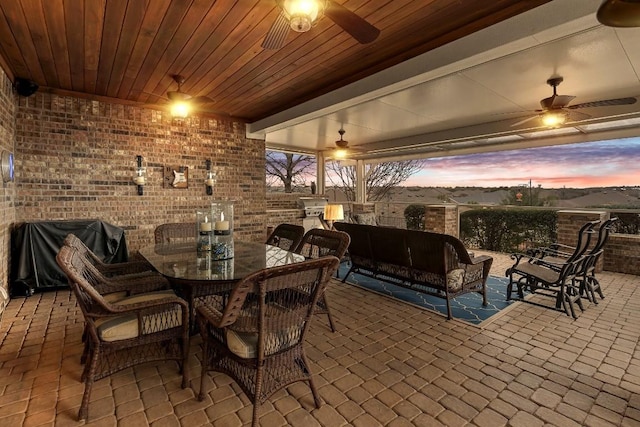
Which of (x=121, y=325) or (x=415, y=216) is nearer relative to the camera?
(x=121, y=325)

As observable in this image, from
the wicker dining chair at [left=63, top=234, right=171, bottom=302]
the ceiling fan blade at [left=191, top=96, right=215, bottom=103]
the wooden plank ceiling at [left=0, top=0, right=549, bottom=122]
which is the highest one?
the wooden plank ceiling at [left=0, top=0, right=549, bottom=122]

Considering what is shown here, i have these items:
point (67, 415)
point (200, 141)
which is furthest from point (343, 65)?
point (67, 415)

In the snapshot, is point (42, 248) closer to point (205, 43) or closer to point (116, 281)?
point (116, 281)

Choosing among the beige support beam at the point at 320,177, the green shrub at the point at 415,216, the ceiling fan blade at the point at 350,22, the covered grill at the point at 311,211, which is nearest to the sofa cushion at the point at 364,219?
the covered grill at the point at 311,211

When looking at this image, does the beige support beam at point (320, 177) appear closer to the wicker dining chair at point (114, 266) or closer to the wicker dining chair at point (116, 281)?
the wicker dining chair at point (114, 266)

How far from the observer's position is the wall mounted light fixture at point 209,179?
535 cm

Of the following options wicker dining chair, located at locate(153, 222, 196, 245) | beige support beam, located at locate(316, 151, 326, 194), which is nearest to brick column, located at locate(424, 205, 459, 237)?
beige support beam, located at locate(316, 151, 326, 194)

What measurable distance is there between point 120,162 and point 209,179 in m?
1.30

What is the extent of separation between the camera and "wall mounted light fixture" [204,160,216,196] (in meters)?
5.35

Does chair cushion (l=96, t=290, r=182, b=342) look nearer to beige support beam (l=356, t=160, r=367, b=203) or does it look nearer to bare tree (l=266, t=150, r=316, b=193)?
bare tree (l=266, t=150, r=316, b=193)

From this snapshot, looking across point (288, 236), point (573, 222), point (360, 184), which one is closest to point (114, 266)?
point (288, 236)

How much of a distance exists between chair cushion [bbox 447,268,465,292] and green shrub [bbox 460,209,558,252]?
4.50 metres

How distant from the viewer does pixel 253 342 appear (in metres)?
1.84

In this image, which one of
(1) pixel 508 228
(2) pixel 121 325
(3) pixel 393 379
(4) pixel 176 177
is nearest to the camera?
(2) pixel 121 325
